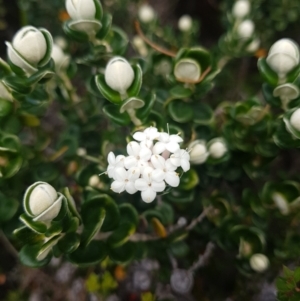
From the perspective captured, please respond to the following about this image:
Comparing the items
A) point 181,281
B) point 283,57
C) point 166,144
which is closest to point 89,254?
point 166,144

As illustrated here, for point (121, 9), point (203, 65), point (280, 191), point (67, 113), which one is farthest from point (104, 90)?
point (121, 9)

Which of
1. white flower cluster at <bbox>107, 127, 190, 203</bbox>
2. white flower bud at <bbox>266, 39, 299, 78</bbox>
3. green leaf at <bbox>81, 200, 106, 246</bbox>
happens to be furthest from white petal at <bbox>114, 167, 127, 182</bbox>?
white flower bud at <bbox>266, 39, 299, 78</bbox>

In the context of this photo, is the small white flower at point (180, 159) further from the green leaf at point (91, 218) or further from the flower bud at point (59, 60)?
the flower bud at point (59, 60)

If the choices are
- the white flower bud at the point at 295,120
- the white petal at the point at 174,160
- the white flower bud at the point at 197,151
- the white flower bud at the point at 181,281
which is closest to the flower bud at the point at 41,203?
the white petal at the point at 174,160

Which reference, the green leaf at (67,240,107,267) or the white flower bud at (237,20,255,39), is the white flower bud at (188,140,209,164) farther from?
the white flower bud at (237,20,255,39)

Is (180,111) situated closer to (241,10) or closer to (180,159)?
(180,159)
